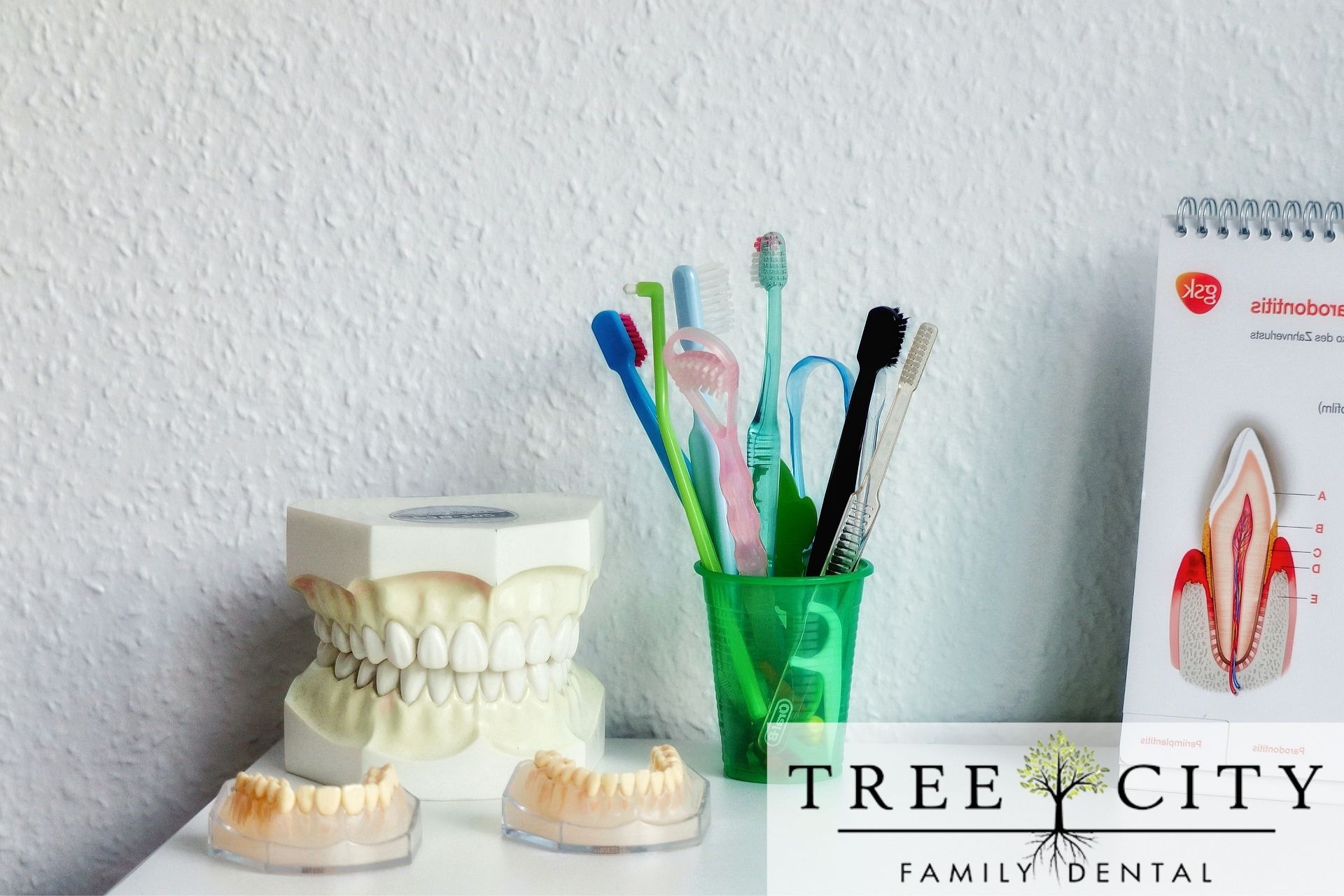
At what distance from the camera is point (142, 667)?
26.1 inches

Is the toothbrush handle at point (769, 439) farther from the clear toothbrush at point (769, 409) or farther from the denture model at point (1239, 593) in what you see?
the denture model at point (1239, 593)

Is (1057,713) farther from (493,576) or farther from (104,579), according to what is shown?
(104,579)

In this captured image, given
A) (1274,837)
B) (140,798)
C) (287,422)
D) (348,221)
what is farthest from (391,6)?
(1274,837)

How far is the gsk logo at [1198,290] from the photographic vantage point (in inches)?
24.0

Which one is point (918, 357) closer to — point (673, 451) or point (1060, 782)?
point (673, 451)

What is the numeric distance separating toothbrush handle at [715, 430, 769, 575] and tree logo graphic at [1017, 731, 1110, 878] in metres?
0.18

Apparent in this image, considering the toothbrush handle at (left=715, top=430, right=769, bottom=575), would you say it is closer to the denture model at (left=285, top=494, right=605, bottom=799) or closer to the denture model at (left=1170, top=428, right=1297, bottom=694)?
the denture model at (left=285, top=494, right=605, bottom=799)

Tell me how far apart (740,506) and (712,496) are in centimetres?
2

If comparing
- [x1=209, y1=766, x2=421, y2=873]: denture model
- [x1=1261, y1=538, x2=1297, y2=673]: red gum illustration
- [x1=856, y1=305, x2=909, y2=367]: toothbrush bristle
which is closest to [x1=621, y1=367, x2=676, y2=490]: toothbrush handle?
[x1=856, y1=305, x2=909, y2=367]: toothbrush bristle

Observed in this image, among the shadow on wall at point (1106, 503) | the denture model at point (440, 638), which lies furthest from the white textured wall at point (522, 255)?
the denture model at point (440, 638)

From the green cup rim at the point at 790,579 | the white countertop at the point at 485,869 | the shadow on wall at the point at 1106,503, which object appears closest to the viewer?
the white countertop at the point at 485,869

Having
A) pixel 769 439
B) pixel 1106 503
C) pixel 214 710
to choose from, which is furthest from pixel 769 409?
pixel 214 710

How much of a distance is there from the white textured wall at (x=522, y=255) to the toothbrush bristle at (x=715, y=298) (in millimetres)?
62

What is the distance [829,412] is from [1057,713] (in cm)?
23
